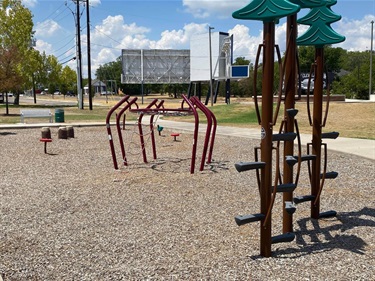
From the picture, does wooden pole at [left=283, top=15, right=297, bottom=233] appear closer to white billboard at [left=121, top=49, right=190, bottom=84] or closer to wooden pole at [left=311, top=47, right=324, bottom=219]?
wooden pole at [left=311, top=47, right=324, bottom=219]

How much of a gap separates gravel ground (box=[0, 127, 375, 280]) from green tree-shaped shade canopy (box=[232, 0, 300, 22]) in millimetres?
2132

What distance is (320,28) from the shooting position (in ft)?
15.5

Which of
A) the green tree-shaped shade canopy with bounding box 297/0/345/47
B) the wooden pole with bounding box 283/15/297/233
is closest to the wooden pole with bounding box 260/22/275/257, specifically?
the wooden pole with bounding box 283/15/297/233

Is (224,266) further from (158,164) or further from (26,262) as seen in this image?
(158,164)

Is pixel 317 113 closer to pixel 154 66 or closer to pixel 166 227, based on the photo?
pixel 166 227

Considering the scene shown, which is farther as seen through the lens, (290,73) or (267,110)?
(290,73)

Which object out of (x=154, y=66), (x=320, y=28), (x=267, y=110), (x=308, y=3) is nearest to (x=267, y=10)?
(x=267, y=110)

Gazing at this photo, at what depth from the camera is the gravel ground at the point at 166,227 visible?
3.64 metres

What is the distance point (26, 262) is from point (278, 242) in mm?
2332

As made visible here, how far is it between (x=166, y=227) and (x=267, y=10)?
2580 mm

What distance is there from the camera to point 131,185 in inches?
278

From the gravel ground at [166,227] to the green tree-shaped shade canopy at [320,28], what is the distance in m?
2.07

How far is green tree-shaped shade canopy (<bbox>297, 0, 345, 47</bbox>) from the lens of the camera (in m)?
4.68

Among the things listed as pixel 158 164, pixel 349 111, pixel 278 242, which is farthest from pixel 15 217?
pixel 349 111
